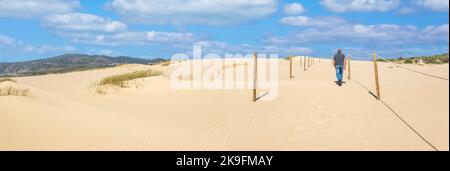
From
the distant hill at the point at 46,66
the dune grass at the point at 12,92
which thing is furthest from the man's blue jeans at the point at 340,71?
the distant hill at the point at 46,66

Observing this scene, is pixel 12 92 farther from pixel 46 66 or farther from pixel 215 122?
pixel 46 66

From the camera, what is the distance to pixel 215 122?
12.3 meters

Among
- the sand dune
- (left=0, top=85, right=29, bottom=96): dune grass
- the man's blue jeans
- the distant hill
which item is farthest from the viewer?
the distant hill

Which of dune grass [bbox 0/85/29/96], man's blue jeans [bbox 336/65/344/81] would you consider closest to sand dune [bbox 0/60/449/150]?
dune grass [bbox 0/85/29/96]

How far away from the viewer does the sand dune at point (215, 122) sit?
30.0ft

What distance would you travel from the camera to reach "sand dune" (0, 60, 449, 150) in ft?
30.0

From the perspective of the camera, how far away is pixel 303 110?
14.1 m

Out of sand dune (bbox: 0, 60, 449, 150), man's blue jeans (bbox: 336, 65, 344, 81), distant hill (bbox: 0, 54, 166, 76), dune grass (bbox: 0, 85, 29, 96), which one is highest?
distant hill (bbox: 0, 54, 166, 76)

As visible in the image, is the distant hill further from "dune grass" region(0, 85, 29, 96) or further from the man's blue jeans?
the man's blue jeans

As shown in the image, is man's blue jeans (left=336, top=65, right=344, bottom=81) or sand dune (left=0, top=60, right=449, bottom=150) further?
man's blue jeans (left=336, top=65, right=344, bottom=81)

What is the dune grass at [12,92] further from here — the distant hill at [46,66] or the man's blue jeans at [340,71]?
the distant hill at [46,66]
